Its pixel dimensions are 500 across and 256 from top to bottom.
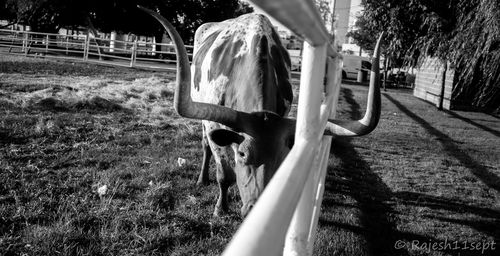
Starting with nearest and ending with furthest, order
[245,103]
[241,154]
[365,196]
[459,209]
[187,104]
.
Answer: [187,104] → [241,154] → [245,103] → [459,209] → [365,196]

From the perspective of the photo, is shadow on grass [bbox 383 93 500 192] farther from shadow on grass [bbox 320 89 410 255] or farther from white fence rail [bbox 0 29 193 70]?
white fence rail [bbox 0 29 193 70]

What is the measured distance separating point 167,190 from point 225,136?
1.35 metres

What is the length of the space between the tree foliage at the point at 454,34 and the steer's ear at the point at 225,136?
121 inches

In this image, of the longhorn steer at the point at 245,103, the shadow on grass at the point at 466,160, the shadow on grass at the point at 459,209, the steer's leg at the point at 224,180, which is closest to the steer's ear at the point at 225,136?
the longhorn steer at the point at 245,103

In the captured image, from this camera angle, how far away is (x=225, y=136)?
309cm

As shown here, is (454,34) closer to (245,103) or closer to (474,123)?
(245,103)

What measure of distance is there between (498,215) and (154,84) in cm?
947

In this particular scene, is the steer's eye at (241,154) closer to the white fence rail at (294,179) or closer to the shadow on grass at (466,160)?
the white fence rail at (294,179)

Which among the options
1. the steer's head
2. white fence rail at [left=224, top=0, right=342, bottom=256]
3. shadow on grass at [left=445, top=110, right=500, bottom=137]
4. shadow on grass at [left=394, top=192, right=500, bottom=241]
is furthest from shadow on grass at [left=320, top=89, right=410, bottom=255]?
shadow on grass at [left=445, top=110, right=500, bottom=137]

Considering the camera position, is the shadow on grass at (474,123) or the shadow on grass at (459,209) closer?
the shadow on grass at (459,209)

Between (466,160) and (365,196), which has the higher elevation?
(466,160)

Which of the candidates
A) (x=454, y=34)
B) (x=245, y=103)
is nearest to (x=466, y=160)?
(x=454, y=34)

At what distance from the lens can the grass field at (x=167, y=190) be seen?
3154 millimetres

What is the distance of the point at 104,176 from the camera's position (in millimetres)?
4320
